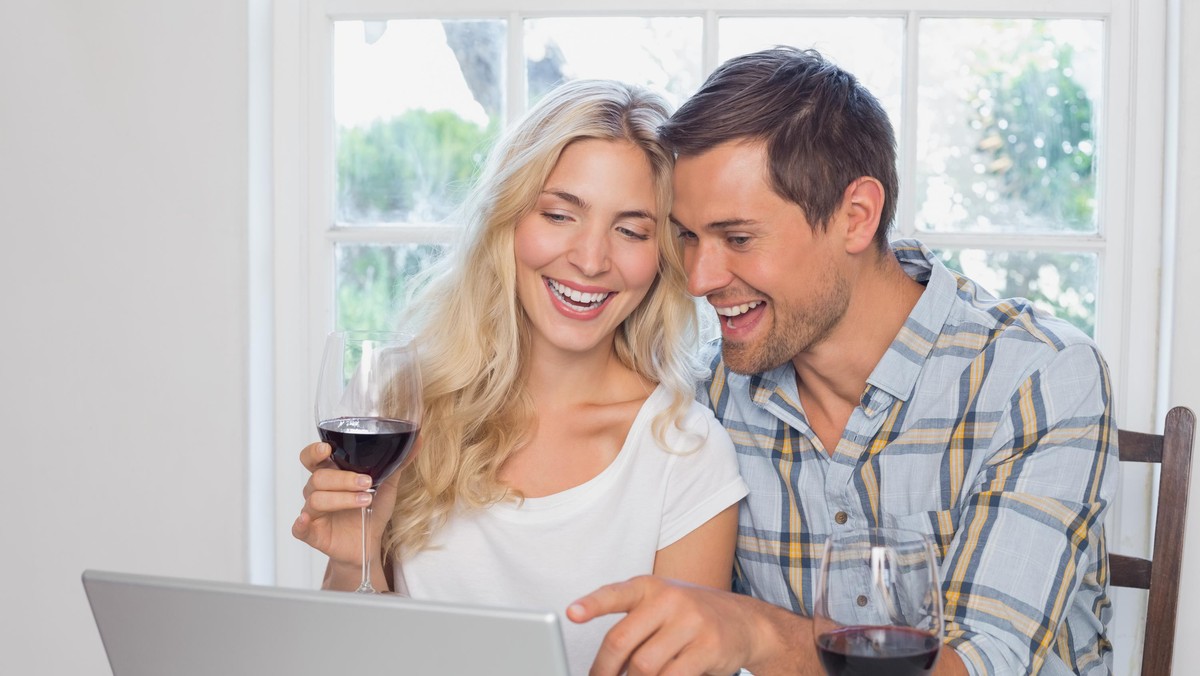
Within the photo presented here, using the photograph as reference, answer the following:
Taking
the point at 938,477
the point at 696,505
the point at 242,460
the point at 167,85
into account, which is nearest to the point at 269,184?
the point at 167,85

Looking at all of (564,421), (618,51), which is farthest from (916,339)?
(618,51)

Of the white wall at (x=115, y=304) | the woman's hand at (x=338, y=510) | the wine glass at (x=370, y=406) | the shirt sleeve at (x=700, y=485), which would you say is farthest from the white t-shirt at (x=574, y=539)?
the white wall at (x=115, y=304)

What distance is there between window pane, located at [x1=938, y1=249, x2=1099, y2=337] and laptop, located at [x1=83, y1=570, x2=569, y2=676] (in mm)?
1700

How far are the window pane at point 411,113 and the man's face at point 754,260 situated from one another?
753 millimetres

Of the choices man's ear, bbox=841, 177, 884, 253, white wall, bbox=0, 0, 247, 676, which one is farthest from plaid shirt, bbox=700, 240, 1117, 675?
white wall, bbox=0, 0, 247, 676

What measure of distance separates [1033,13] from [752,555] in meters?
1.20

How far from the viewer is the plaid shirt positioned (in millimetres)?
1372

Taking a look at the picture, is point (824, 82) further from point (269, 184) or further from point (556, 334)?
point (269, 184)

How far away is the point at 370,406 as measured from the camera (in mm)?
1257

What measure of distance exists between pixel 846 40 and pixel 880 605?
154cm

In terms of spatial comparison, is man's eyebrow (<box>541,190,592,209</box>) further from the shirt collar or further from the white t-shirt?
the shirt collar

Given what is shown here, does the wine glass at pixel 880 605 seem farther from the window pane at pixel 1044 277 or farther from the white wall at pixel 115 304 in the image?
the white wall at pixel 115 304

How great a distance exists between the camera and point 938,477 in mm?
1590

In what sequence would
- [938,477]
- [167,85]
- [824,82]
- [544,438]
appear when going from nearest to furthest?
[938,477] → [824,82] → [544,438] → [167,85]
